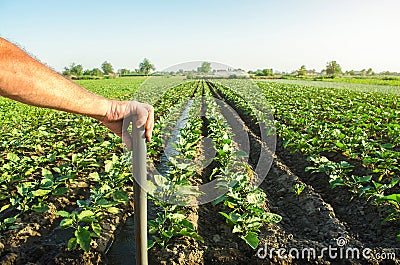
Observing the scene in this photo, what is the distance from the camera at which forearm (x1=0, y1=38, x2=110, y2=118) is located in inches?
56.7

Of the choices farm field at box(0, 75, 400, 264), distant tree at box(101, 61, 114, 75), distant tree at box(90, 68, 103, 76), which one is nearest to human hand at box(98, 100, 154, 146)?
farm field at box(0, 75, 400, 264)

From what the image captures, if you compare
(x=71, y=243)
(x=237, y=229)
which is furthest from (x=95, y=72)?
(x=237, y=229)

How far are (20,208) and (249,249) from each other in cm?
235

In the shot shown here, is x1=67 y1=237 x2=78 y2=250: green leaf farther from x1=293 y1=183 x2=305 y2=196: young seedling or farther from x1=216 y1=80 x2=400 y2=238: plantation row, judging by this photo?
x1=216 y1=80 x2=400 y2=238: plantation row

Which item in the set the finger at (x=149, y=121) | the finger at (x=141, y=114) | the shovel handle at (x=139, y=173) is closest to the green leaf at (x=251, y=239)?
the shovel handle at (x=139, y=173)

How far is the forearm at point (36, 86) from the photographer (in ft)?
4.72

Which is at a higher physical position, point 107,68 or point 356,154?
point 107,68

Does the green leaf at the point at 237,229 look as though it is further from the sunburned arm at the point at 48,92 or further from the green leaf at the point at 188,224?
the sunburned arm at the point at 48,92

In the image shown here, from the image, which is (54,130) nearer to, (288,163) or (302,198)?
A: (288,163)

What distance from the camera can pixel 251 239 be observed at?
3062 millimetres

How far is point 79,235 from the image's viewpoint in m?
2.92

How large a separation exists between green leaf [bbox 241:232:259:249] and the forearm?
1869 millimetres

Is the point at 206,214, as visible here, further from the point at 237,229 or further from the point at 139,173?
the point at 139,173

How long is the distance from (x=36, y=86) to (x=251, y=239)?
2.23 metres
